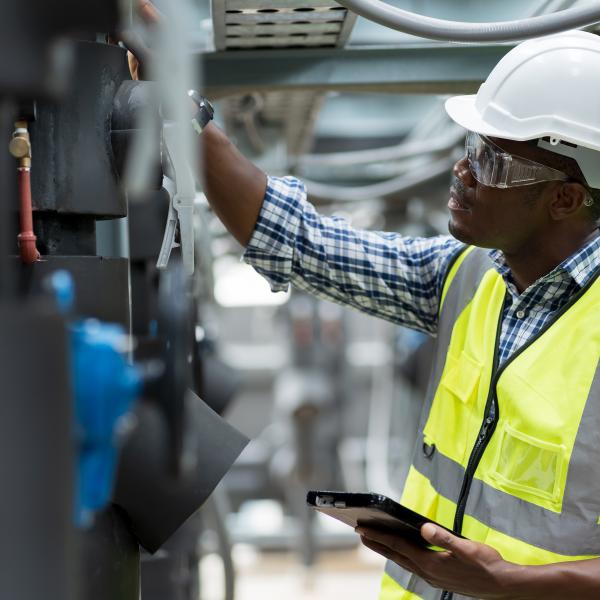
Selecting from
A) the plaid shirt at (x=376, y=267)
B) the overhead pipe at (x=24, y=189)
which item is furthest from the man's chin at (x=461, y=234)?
the overhead pipe at (x=24, y=189)

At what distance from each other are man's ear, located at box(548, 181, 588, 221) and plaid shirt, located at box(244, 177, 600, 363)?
2.6 inches

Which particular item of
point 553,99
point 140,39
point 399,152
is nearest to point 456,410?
point 553,99

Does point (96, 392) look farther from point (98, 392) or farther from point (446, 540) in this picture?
point (446, 540)

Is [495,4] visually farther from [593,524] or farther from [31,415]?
[31,415]

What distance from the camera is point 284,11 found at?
1564mm

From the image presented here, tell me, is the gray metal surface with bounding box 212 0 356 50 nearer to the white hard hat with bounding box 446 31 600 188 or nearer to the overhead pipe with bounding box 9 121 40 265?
the white hard hat with bounding box 446 31 600 188

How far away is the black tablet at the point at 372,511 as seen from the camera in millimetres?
1303

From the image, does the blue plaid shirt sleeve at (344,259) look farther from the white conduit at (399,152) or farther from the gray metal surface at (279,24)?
the white conduit at (399,152)

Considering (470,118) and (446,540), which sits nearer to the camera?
(446,540)

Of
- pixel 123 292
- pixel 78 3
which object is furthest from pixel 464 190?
pixel 78 3

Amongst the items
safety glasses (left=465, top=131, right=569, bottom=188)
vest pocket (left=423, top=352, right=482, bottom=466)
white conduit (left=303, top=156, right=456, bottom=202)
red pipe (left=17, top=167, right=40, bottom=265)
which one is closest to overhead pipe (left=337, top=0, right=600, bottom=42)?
safety glasses (left=465, top=131, right=569, bottom=188)

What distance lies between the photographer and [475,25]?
4.09 ft

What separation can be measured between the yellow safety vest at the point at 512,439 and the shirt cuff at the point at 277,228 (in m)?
0.32

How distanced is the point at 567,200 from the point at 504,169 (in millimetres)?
129
